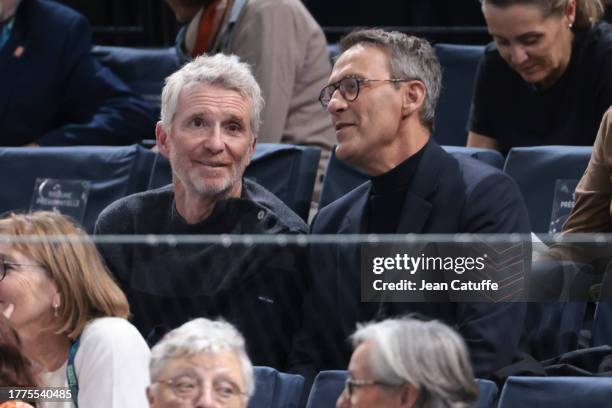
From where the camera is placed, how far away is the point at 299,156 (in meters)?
3.33

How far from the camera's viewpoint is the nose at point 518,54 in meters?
3.30

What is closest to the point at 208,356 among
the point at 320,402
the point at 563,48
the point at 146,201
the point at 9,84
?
the point at 320,402

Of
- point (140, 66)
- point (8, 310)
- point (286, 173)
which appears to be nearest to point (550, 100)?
point (286, 173)

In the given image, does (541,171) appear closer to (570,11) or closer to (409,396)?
(570,11)

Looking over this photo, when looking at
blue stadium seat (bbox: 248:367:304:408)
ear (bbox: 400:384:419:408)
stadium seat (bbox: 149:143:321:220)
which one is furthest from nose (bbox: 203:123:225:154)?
ear (bbox: 400:384:419:408)

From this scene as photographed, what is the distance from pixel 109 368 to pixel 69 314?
0.15m

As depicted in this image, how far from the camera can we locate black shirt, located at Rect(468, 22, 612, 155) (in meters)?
3.31

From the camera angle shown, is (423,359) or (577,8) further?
(577,8)

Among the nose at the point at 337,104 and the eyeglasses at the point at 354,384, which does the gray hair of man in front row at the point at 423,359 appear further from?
the nose at the point at 337,104

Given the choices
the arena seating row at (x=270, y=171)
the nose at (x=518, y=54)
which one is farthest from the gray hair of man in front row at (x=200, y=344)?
the nose at (x=518, y=54)

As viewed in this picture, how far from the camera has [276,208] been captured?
2676 millimetres

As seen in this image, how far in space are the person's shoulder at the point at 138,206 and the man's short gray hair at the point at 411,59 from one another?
0.49 metres

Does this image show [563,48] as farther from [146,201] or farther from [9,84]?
[9,84]

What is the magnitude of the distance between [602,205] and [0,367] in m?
1.25
